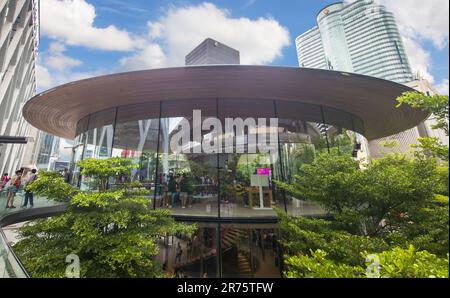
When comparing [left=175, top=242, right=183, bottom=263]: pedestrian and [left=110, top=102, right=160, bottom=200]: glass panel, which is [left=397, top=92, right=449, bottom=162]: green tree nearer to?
[left=110, top=102, right=160, bottom=200]: glass panel

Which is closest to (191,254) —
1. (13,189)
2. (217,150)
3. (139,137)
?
(217,150)

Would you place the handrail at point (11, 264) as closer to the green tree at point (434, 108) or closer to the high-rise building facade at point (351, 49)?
the green tree at point (434, 108)

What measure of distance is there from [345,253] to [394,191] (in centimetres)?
196

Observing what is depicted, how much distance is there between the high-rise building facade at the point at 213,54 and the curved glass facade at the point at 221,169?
36.1 metres

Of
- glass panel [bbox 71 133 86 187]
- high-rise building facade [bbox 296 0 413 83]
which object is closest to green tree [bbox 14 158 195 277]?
glass panel [bbox 71 133 86 187]

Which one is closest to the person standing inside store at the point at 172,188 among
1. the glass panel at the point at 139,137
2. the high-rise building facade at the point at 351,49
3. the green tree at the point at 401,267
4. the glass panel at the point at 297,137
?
the glass panel at the point at 139,137

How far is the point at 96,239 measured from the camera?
4680 millimetres

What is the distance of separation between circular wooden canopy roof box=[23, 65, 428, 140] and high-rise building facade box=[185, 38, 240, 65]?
35.9 meters

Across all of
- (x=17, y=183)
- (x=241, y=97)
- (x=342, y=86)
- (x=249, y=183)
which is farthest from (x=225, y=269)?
(x=17, y=183)

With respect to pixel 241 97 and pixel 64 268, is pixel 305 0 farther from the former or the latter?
pixel 64 268

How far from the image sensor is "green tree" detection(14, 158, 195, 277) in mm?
4410

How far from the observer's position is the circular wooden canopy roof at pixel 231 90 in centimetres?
706

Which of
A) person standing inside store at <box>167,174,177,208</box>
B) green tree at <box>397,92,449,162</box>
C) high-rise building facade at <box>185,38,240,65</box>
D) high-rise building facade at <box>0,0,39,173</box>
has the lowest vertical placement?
person standing inside store at <box>167,174,177,208</box>

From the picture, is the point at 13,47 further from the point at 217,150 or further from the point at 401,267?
the point at 401,267
